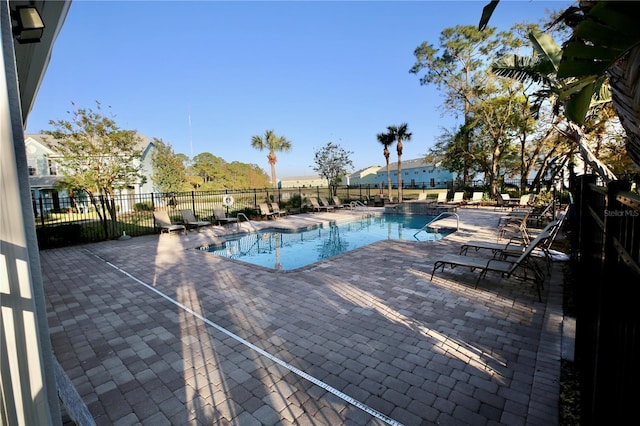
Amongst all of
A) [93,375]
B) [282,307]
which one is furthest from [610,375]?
[93,375]

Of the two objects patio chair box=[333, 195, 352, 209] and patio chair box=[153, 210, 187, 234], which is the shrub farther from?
patio chair box=[333, 195, 352, 209]

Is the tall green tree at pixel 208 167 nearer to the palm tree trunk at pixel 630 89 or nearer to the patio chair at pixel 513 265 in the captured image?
the patio chair at pixel 513 265

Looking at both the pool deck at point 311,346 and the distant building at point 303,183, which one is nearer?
the pool deck at point 311,346

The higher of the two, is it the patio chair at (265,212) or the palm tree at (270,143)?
the palm tree at (270,143)

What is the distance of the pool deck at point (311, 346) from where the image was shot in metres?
2.60

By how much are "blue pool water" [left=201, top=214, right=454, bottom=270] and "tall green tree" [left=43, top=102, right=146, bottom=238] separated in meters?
5.37

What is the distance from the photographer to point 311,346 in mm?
3572

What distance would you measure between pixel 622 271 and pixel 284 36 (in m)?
17.6

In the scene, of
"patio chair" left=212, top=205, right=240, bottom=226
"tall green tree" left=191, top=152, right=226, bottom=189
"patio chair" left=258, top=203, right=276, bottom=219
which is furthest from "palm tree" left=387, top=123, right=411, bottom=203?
"tall green tree" left=191, top=152, right=226, bottom=189

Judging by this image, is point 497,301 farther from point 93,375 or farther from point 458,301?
point 93,375

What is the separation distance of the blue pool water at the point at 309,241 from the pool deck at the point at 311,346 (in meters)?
2.57

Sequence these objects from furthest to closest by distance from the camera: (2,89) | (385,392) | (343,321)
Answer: (343,321)
(385,392)
(2,89)

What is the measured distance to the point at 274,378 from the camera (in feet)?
9.82

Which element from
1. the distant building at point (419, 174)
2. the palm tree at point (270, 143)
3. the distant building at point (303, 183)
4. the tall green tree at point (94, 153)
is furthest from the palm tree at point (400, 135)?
the distant building at point (419, 174)
